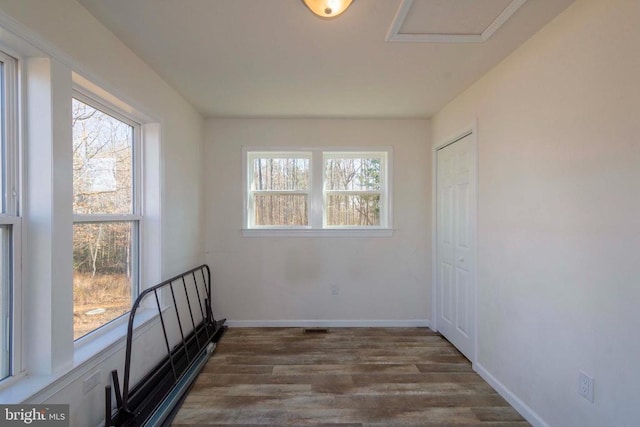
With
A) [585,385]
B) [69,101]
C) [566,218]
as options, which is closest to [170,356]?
[69,101]

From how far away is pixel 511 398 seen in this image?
2.15m

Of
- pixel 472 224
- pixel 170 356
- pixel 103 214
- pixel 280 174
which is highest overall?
pixel 280 174

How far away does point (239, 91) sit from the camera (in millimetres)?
2758

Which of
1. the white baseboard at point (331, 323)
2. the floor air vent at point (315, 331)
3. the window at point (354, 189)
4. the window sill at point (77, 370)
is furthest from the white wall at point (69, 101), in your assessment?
the window at point (354, 189)

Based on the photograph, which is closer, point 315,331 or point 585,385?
point 585,385

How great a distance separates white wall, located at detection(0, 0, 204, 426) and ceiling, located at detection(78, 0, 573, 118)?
0.47 feet

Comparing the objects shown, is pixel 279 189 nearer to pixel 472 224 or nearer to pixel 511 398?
pixel 472 224

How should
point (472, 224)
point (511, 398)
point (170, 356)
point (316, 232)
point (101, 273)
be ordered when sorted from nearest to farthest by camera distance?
point (101, 273) < point (511, 398) < point (170, 356) < point (472, 224) < point (316, 232)

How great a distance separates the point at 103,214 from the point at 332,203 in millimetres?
2345

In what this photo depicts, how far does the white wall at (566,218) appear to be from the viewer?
1.39 meters

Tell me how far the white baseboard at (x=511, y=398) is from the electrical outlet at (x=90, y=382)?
2705 mm

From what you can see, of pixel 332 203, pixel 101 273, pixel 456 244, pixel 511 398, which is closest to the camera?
pixel 101 273

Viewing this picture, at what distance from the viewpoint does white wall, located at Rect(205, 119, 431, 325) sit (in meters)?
3.59

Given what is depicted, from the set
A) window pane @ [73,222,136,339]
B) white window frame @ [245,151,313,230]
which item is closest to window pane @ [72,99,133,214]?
window pane @ [73,222,136,339]
